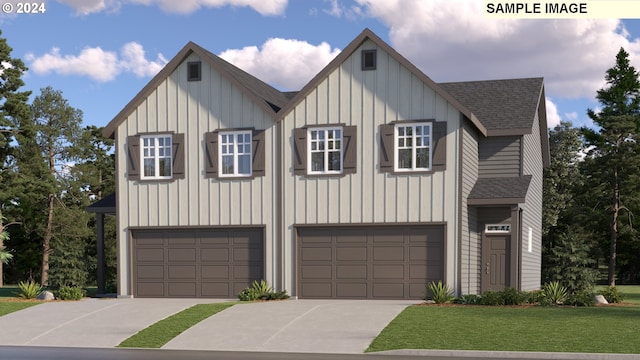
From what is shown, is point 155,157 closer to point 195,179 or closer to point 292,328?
point 195,179

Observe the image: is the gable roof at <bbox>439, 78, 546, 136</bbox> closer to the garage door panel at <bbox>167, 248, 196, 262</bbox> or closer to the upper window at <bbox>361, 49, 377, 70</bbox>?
the upper window at <bbox>361, 49, 377, 70</bbox>

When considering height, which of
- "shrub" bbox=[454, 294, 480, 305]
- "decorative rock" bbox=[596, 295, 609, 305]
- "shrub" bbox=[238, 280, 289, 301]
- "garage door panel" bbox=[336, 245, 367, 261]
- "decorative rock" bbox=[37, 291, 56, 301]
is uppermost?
"garage door panel" bbox=[336, 245, 367, 261]

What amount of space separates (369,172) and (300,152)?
2364mm

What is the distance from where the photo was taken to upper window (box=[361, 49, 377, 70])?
2423cm

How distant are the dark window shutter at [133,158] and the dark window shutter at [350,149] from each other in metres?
7.21

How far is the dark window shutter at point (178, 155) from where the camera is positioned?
25453 millimetres

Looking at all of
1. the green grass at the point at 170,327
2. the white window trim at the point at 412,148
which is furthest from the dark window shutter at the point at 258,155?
the green grass at the point at 170,327

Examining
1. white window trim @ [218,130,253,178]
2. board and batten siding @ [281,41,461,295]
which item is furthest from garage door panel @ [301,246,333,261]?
white window trim @ [218,130,253,178]

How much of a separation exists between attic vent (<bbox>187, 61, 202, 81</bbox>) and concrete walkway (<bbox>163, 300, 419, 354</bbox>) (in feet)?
27.1

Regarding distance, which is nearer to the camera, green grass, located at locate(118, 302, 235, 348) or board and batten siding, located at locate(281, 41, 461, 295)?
green grass, located at locate(118, 302, 235, 348)

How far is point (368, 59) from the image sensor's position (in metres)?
24.3

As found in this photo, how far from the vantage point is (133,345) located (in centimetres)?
1648

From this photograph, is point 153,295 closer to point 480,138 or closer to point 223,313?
point 223,313

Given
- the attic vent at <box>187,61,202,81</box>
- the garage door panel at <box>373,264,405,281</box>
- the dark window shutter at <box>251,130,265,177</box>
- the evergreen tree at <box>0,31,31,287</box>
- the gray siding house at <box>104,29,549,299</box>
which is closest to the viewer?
the gray siding house at <box>104,29,549,299</box>
